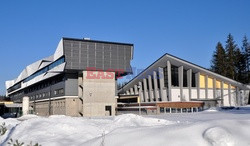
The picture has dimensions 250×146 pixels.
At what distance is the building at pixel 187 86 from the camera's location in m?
57.0

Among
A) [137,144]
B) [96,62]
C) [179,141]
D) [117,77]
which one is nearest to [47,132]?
[137,144]

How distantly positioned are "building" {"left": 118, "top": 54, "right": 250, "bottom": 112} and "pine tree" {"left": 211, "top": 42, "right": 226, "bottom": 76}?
18186mm

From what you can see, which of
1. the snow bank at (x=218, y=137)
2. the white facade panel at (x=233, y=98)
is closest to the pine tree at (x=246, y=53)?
the white facade panel at (x=233, y=98)

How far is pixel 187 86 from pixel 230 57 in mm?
29891

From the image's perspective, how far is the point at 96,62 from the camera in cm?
5103

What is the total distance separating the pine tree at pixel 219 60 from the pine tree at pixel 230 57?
4.12 ft

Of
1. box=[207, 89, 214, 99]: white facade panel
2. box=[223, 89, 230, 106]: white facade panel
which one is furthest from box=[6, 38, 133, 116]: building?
box=[223, 89, 230, 106]: white facade panel

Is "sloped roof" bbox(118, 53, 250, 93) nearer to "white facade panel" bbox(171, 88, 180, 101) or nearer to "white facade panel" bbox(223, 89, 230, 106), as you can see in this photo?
"white facade panel" bbox(223, 89, 230, 106)

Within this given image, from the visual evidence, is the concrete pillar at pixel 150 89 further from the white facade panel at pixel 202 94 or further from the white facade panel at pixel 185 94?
the white facade panel at pixel 202 94

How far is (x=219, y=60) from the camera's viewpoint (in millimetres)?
84625

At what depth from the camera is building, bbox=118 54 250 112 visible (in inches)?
2244

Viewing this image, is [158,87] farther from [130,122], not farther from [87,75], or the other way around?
[130,122]

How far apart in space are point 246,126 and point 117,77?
51.0m

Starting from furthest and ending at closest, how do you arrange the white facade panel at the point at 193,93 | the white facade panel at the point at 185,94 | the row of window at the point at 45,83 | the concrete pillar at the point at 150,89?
the concrete pillar at the point at 150,89, the white facade panel at the point at 193,93, the white facade panel at the point at 185,94, the row of window at the point at 45,83
